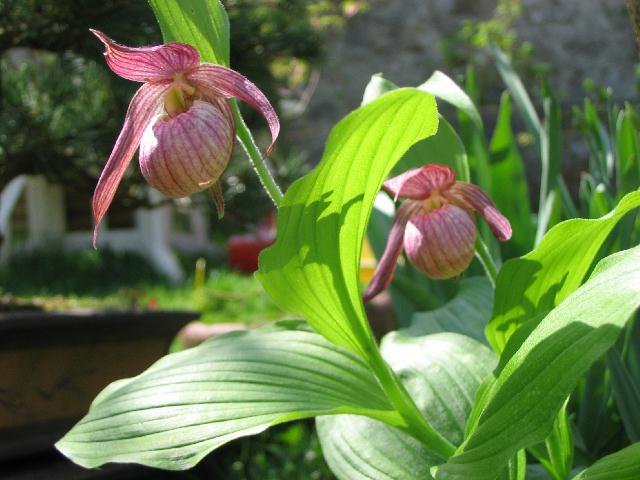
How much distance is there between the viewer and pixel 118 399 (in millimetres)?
645

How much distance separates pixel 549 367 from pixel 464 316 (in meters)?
0.39

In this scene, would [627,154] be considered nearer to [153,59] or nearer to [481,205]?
[481,205]

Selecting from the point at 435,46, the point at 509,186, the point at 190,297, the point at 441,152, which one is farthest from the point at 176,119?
the point at 435,46

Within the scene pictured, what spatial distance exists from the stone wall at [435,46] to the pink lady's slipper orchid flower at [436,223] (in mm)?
2958

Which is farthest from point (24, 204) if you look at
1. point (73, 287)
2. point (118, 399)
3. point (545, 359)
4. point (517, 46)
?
point (545, 359)

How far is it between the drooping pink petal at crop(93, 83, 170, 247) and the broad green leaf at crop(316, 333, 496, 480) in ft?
1.09

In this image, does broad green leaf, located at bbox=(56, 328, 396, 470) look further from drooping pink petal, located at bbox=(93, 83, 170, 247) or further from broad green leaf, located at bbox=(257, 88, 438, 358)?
drooping pink petal, located at bbox=(93, 83, 170, 247)

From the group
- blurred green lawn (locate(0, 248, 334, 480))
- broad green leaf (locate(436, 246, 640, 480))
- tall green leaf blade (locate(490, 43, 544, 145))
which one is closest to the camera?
broad green leaf (locate(436, 246, 640, 480))

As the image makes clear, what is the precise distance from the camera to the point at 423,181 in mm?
668

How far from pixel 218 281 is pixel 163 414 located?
2.03 metres

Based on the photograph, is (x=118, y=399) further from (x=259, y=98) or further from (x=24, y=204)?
(x=24, y=204)

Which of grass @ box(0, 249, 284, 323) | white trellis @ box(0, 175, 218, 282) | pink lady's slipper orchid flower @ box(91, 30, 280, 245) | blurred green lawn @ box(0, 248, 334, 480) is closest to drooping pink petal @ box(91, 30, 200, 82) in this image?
pink lady's slipper orchid flower @ box(91, 30, 280, 245)

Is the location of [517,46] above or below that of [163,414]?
below

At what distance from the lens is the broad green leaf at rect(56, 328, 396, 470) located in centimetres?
58
